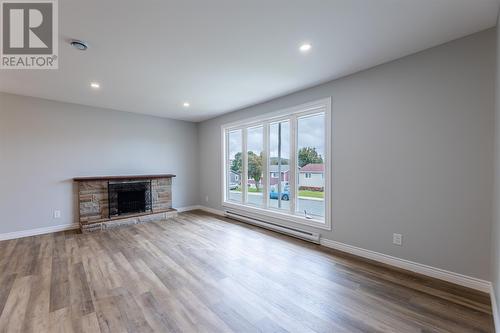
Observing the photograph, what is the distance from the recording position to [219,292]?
89.8 inches

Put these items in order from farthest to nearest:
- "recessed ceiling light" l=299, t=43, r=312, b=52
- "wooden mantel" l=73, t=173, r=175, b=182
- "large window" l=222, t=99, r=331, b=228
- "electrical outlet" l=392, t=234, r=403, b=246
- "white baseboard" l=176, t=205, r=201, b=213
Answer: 1. "white baseboard" l=176, t=205, r=201, b=213
2. "wooden mantel" l=73, t=173, r=175, b=182
3. "large window" l=222, t=99, r=331, b=228
4. "electrical outlet" l=392, t=234, r=403, b=246
5. "recessed ceiling light" l=299, t=43, r=312, b=52

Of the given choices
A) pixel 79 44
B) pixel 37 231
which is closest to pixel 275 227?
pixel 79 44

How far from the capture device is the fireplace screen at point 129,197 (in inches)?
195

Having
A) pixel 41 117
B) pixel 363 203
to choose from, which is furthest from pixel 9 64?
pixel 363 203

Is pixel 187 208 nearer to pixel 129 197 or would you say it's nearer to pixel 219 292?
pixel 129 197

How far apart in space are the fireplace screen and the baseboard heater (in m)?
1.98

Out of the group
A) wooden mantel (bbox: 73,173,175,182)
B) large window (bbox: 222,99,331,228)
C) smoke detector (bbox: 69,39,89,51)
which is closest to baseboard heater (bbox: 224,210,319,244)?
large window (bbox: 222,99,331,228)

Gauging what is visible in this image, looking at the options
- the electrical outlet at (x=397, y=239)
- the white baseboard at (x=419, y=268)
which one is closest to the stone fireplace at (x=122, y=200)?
the white baseboard at (x=419, y=268)

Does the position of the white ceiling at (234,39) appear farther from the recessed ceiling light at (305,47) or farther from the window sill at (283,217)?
the window sill at (283,217)

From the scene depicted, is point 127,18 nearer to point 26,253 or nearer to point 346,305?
point 346,305

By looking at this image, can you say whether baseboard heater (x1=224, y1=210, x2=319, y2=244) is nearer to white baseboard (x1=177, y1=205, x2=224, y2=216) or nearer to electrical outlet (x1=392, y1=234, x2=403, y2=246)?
white baseboard (x1=177, y1=205, x2=224, y2=216)

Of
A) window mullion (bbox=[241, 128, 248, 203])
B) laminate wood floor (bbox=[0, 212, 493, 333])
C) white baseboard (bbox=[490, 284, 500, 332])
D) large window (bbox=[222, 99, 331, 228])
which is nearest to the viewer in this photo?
white baseboard (bbox=[490, 284, 500, 332])

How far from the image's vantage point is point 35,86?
3.62 meters

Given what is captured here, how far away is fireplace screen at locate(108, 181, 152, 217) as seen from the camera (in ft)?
16.3
